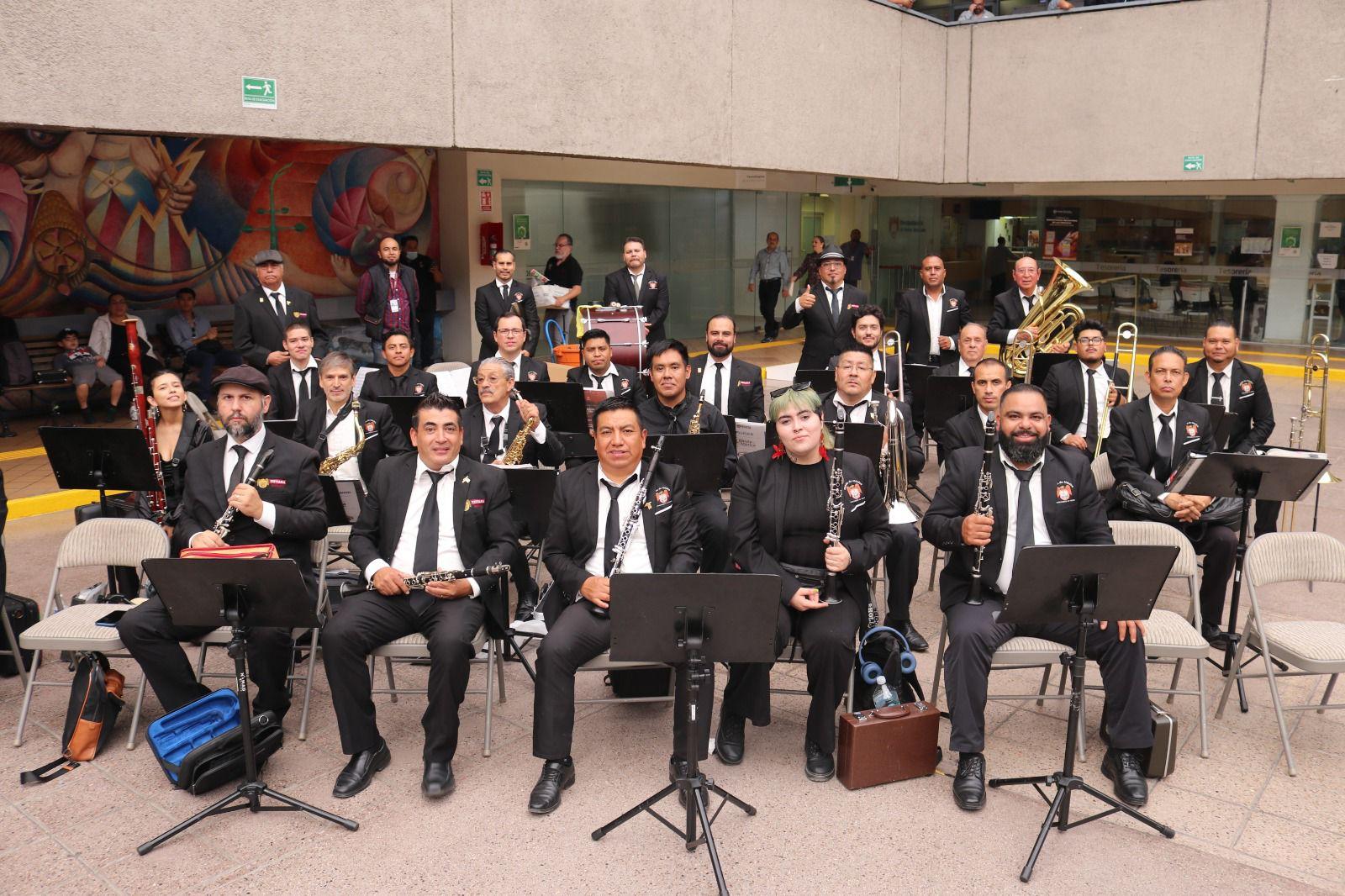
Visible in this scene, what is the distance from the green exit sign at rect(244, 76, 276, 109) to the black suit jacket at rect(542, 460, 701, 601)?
15.7 ft

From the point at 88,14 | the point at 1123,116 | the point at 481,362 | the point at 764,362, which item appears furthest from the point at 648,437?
the point at 1123,116

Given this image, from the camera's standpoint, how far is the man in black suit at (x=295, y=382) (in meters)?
7.21

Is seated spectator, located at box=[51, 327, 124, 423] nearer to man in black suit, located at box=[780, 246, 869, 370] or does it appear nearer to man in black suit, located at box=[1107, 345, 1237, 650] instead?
man in black suit, located at box=[780, 246, 869, 370]

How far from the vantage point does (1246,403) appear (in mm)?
7152

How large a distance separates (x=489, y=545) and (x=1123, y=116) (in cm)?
1223

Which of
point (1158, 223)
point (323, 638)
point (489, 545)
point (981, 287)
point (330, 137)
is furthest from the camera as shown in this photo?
point (981, 287)

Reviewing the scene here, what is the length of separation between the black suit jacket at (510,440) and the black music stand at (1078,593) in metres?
3.26

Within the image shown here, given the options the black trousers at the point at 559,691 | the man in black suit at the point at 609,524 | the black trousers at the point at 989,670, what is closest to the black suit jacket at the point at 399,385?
the man in black suit at the point at 609,524

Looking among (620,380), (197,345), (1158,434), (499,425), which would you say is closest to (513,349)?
(620,380)

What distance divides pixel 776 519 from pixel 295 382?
4014 millimetres

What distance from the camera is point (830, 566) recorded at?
4.53 metres

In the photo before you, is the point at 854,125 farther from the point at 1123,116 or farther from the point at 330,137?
the point at 330,137

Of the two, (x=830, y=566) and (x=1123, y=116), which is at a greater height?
(x=1123, y=116)

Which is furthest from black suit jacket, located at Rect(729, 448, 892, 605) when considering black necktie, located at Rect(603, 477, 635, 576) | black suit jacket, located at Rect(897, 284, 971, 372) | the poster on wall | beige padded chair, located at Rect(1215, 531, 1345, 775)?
the poster on wall
